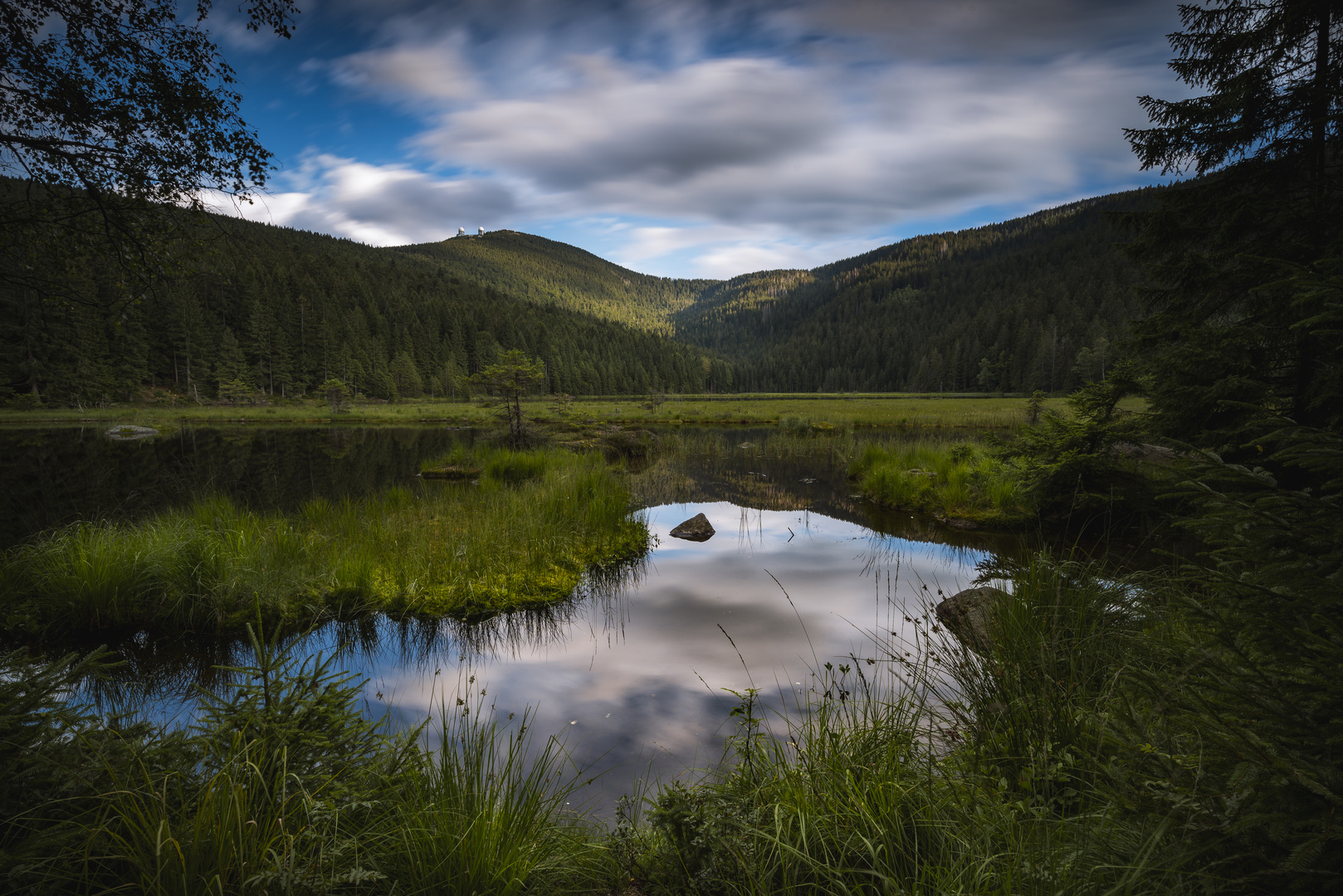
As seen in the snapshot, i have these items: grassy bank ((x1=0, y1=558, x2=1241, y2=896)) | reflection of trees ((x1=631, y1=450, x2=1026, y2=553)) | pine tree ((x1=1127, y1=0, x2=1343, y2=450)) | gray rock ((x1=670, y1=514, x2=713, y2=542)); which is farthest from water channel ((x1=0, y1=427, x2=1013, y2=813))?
pine tree ((x1=1127, y1=0, x2=1343, y2=450))

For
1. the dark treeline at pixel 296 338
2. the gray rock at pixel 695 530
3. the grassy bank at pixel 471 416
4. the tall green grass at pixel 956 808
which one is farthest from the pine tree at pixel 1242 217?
the grassy bank at pixel 471 416

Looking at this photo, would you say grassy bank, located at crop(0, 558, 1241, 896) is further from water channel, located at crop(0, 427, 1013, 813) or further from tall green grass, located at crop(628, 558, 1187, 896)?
water channel, located at crop(0, 427, 1013, 813)

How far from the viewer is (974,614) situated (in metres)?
5.80

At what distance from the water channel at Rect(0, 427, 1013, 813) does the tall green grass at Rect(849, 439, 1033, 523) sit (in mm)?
785

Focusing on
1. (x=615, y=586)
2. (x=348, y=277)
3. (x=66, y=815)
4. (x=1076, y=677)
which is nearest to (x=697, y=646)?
(x=615, y=586)

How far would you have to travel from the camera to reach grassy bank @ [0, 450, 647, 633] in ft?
19.7

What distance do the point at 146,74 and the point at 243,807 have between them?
348 inches

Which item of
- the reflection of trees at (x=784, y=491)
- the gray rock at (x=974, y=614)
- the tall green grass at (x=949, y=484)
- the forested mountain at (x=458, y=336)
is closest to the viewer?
the gray rock at (x=974, y=614)

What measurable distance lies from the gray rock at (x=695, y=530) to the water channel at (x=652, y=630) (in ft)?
0.71

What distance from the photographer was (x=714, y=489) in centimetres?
1619

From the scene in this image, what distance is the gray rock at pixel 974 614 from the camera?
456 cm

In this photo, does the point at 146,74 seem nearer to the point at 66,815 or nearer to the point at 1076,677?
the point at 66,815

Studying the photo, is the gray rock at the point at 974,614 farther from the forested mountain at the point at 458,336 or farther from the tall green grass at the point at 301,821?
the forested mountain at the point at 458,336

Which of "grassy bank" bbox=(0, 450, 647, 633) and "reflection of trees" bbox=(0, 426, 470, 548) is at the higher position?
"reflection of trees" bbox=(0, 426, 470, 548)
